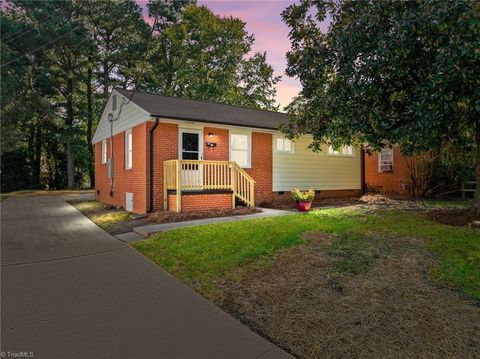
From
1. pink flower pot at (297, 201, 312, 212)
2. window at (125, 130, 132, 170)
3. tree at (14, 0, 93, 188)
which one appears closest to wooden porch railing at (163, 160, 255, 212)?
pink flower pot at (297, 201, 312, 212)

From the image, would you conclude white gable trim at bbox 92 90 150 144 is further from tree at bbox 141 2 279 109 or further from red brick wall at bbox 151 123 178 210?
tree at bbox 141 2 279 109

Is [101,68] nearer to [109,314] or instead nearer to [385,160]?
[385,160]

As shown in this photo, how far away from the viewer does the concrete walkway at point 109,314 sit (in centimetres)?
262

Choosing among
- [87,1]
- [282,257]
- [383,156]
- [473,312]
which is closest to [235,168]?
[282,257]

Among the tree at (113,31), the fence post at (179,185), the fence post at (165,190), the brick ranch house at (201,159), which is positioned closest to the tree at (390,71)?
the brick ranch house at (201,159)

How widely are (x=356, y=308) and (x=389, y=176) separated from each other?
558 inches

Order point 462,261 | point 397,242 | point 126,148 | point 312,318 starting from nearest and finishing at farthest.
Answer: point 312,318 → point 462,261 → point 397,242 → point 126,148

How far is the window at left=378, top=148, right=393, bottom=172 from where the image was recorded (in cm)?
1569

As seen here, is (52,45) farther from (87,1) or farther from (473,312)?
(473,312)

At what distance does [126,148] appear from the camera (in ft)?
40.2

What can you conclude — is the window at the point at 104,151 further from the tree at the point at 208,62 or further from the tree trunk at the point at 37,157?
the tree trunk at the point at 37,157

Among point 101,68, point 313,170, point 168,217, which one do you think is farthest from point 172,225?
point 101,68

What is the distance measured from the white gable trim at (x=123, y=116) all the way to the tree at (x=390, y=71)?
5.30m

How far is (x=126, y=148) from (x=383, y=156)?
1285 cm
